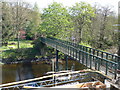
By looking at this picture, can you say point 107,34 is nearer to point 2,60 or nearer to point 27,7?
point 27,7

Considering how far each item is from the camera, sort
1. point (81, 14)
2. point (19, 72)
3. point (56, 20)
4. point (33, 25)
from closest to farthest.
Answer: point (19, 72) < point (56, 20) < point (81, 14) < point (33, 25)

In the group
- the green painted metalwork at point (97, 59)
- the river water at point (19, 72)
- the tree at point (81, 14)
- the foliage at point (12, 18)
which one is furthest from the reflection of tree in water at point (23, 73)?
the tree at point (81, 14)

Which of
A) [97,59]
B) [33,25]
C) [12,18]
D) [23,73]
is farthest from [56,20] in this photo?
[97,59]

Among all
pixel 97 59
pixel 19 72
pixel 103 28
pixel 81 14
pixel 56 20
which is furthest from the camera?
pixel 103 28

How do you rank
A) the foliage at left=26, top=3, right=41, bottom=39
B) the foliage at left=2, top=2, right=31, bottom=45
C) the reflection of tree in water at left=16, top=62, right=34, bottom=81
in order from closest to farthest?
the reflection of tree in water at left=16, top=62, right=34, bottom=81
the foliage at left=2, top=2, right=31, bottom=45
the foliage at left=26, top=3, right=41, bottom=39

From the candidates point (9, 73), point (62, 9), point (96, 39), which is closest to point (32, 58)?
point (9, 73)

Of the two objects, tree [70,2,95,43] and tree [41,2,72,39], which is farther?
tree [70,2,95,43]

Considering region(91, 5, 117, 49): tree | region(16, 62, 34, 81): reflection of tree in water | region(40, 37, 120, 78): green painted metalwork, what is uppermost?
region(91, 5, 117, 49): tree

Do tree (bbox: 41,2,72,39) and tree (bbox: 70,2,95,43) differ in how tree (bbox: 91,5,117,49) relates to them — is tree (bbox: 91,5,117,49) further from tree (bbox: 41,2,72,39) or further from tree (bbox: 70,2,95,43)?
tree (bbox: 41,2,72,39)

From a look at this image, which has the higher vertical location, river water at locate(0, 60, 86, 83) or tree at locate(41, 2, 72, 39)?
tree at locate(41, 2, 72, 39)

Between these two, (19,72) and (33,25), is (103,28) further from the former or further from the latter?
(19,72)

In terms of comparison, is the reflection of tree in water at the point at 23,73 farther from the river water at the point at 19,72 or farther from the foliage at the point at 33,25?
the foliage at the point at 33,25

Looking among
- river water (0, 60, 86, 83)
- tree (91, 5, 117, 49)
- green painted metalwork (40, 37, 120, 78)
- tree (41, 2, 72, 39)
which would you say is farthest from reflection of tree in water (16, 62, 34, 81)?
tree (91, 5, 117, 49)

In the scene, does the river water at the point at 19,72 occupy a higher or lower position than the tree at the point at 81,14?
lower
